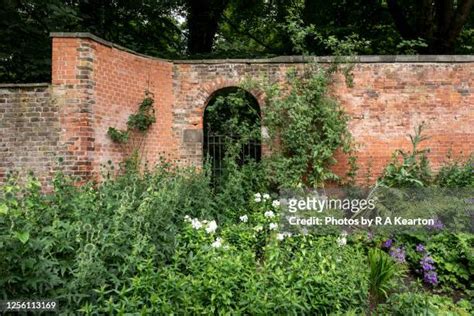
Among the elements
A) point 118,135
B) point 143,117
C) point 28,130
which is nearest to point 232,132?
point 143,117

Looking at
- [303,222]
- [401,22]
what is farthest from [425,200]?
[401,22]

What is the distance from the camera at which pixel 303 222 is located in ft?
20.6

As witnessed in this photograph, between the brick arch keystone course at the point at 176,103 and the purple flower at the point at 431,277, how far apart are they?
9.43 ft

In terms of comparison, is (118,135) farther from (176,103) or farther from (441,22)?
(441,22)

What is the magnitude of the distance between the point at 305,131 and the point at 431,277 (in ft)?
10.6

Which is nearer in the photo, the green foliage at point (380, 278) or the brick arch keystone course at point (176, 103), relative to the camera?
the green foliage at point (380, 278)

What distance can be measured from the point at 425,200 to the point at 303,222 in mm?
2128

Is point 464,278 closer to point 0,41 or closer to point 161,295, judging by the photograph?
point 161,295

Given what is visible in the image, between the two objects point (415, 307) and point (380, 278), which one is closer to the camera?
point (415, 307)

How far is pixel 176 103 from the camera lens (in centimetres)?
835

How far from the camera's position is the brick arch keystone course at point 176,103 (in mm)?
6738

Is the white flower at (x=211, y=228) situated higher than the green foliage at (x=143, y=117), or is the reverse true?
the green foliage at (x=143, y=117)

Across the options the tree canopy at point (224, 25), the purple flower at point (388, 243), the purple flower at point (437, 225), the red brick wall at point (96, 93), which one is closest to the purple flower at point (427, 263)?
the purple flower at point (388, 243)

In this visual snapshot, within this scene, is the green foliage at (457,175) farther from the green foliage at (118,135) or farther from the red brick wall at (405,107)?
the green foliage at (118,135)
